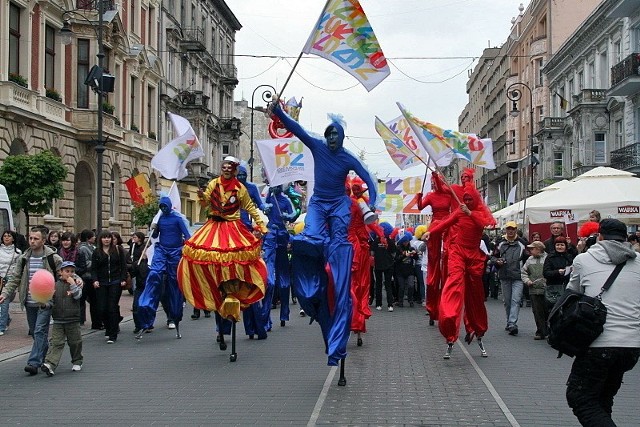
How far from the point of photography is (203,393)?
8.41m

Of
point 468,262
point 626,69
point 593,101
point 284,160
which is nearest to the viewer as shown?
point 468,262

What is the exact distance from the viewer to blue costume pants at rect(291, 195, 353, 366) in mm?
8797

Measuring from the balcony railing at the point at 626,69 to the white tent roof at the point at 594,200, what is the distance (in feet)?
61.3

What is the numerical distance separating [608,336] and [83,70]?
32767mm

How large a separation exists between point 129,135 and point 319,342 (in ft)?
97.4

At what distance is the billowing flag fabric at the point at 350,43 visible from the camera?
934 cm

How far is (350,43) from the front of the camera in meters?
9.41

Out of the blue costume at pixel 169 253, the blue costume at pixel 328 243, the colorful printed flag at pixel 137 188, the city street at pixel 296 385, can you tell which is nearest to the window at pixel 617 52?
the colorful printed flag at pixel 137 188

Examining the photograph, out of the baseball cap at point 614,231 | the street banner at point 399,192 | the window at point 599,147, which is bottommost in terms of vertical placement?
the baseball cap at point 614,231

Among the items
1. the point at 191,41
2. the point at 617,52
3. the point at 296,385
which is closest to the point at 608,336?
the point at 296,385

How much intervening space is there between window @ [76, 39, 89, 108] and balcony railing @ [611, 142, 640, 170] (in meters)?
23.2

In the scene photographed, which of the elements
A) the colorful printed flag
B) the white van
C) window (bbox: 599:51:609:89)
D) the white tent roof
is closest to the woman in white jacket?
the white van

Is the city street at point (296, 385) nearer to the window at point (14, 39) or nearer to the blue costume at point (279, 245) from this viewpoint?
the blue costume at point (279, 245)

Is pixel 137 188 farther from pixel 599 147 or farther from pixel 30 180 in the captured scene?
pixel 599 147
